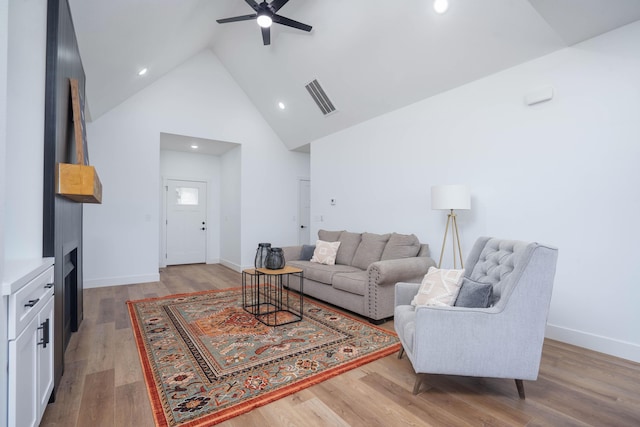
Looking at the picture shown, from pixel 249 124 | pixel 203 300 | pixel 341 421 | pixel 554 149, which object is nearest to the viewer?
pixel 341 421

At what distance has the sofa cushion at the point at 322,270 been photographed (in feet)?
12.9

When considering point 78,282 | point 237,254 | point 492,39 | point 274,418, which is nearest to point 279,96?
point 237,254

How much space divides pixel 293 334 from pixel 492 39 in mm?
3381

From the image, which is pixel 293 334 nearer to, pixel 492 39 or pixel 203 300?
pixel 203 300

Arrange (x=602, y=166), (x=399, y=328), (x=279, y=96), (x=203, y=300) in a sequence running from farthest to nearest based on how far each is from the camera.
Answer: (x=279, y=96) < (x=203, y=300) < (x=602, y=166) < (x=399, y=328)

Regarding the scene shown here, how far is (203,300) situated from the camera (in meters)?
4.21

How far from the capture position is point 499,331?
1914 mm

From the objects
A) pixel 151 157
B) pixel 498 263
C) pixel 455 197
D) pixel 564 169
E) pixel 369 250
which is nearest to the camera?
pixel 498 263

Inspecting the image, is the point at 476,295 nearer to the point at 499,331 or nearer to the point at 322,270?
the point at 499,331

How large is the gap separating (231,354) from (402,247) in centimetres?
226

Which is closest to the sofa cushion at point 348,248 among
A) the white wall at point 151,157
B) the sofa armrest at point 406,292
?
the sofa armrest at point 406,292

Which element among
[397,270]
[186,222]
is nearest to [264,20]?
[397,270]

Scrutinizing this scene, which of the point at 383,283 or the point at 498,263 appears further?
the point at 383,283

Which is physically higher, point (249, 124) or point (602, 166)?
point (249, 124)
